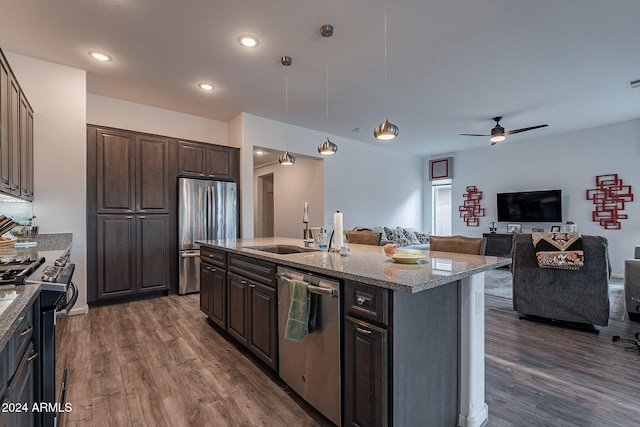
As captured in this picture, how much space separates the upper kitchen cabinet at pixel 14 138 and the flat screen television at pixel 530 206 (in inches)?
322

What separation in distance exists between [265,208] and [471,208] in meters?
5.70

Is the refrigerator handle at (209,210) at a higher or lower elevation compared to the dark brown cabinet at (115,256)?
higher

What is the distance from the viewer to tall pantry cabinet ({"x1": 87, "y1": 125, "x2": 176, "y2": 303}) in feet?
12.7

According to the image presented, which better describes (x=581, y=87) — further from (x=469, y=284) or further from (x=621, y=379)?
(x=469, y=284)

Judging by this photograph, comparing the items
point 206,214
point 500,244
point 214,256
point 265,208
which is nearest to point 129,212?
point 206,214

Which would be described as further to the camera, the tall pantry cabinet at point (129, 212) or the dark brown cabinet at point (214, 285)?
the tall pantry cabinet at point (129, 212)

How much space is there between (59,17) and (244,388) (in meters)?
3.51

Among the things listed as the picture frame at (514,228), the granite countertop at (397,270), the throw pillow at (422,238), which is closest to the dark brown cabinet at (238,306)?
the granite countertop at (397,270)

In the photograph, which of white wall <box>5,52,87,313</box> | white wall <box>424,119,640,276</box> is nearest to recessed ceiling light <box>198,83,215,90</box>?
white wall <box>5,52,87,313</box>

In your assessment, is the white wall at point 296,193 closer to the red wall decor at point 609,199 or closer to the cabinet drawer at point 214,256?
the cabinet drawer at point 214,256

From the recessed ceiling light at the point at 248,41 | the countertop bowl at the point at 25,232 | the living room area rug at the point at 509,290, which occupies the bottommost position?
the living room area rug at the point at 509,290

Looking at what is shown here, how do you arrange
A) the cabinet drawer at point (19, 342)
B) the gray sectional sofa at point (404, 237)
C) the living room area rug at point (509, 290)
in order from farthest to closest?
the gray sectional sofa at point (404, 237)
the living room area rug at point (509, 290)
the cabinet drawer at point (19, 342)

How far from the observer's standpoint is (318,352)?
1.75 meters

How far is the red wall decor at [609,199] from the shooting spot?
5598 millimetres
